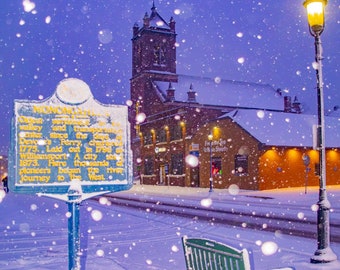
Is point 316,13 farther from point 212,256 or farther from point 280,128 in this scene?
point 280,128

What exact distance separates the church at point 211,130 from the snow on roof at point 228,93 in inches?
5.5

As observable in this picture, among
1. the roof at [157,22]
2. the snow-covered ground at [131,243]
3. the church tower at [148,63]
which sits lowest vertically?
the snow-covered ground at [131,243]

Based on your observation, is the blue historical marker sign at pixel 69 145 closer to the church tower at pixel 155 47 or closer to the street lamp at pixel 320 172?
the street lamp at pixel 320 172

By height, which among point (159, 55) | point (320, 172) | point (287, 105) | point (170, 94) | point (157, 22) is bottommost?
point (320, 172)

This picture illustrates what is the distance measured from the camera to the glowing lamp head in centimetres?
926

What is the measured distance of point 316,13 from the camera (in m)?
9.31

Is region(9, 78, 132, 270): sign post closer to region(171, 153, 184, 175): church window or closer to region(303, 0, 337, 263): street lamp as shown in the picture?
region(303, 0, 337, 263): street lamp

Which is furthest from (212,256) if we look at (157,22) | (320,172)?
(157,22)

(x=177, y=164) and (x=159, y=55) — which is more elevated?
(x=159, y=55)

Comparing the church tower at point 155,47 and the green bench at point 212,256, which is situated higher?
the church tower at point 155,47

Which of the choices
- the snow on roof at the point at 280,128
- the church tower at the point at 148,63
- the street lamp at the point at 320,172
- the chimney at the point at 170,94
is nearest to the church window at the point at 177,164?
the chimney at the point at 170,94

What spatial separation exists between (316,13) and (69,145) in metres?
5.99

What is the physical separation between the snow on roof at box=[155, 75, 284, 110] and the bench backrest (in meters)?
52.8

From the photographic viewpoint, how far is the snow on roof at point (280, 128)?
38406 mm
